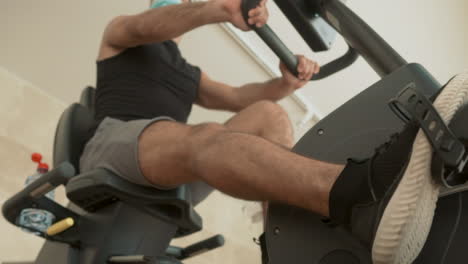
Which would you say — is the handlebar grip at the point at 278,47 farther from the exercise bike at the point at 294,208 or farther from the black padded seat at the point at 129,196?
the black padded seat at the point at 129,196

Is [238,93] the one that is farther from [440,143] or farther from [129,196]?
[440,143]

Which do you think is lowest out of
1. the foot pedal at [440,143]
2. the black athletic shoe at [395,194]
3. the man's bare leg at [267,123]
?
the man's bare leg at [267,123]

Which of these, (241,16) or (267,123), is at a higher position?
(241,16)

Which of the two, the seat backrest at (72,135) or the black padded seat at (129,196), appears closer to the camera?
the black padded seat at (129,196)

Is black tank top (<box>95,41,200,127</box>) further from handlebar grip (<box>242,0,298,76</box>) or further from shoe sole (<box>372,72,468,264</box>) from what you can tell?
shoe sole (<box>372,72,468,264</box>)

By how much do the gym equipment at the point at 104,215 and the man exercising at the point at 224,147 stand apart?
0.05 m

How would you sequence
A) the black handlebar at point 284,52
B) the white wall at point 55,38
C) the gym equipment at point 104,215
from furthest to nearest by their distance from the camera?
the white wall at point 55,38
the black handlebar at point 284,52
the gym equipment at point 104,215

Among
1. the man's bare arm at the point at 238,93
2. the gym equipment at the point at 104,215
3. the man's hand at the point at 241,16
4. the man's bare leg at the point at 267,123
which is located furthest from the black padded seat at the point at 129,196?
the man's bare arm at the point at 238,93

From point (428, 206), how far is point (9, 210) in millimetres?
936

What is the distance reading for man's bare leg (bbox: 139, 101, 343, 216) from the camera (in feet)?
2.71

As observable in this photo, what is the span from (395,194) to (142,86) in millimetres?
987

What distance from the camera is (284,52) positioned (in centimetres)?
143

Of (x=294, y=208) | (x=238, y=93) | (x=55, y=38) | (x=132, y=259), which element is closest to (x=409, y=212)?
(x=294, y=208)

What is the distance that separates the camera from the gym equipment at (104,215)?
1126 mm
